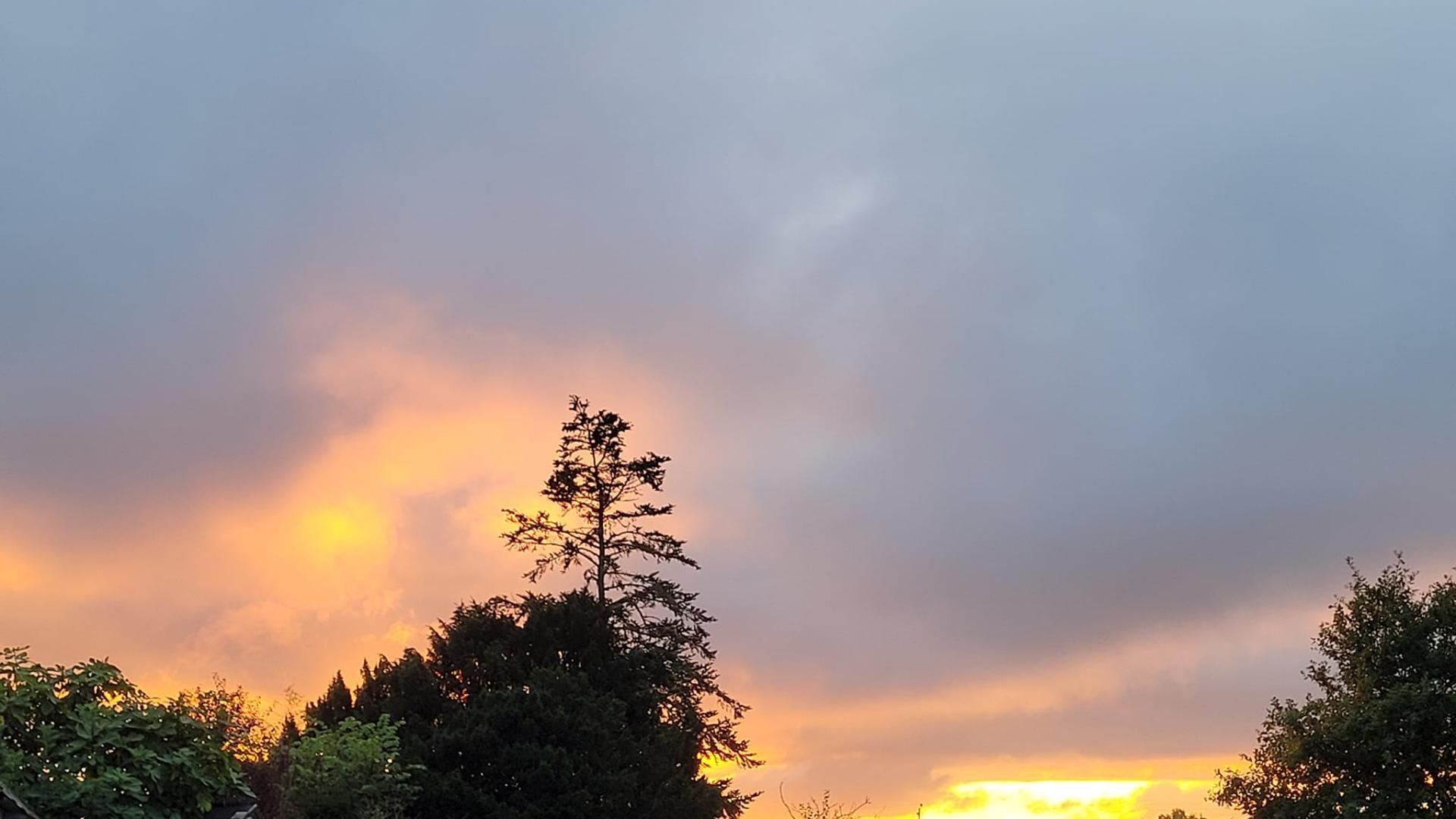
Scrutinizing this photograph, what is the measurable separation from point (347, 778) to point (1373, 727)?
30.6 metres

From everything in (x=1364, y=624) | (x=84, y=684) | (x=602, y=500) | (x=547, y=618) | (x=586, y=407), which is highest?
(x=586, y=407)

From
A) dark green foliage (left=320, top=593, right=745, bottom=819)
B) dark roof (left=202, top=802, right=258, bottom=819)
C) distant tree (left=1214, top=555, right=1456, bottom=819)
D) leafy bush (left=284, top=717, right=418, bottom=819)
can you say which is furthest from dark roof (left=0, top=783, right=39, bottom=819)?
distant tree (left=1214, top=555, right=1456, bottom=819)

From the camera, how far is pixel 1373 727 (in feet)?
131

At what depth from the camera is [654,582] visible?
50.6 metres

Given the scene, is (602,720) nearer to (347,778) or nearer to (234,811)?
(347,778)

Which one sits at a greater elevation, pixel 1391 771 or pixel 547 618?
pixel 547 618

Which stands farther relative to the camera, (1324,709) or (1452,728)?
(1324,709)

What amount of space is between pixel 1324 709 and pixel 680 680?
22.1 meters

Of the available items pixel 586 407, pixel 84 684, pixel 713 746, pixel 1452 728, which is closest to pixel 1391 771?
pixel 1452 728

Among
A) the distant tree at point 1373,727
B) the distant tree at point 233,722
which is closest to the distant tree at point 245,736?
the distant tree at point 233,722

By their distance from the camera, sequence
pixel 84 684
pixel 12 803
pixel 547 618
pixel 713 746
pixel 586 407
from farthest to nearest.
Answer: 1. pixel 586 407
2. pixel 713 746
3. pixel 547 618
4. pixel 84 684
5. pixel 12 803

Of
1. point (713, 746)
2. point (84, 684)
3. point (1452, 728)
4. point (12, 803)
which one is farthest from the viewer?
point (713, 746)

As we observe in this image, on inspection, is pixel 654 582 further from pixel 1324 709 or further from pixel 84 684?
pixel 84 684

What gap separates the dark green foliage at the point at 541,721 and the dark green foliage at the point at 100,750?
68.8 feet
